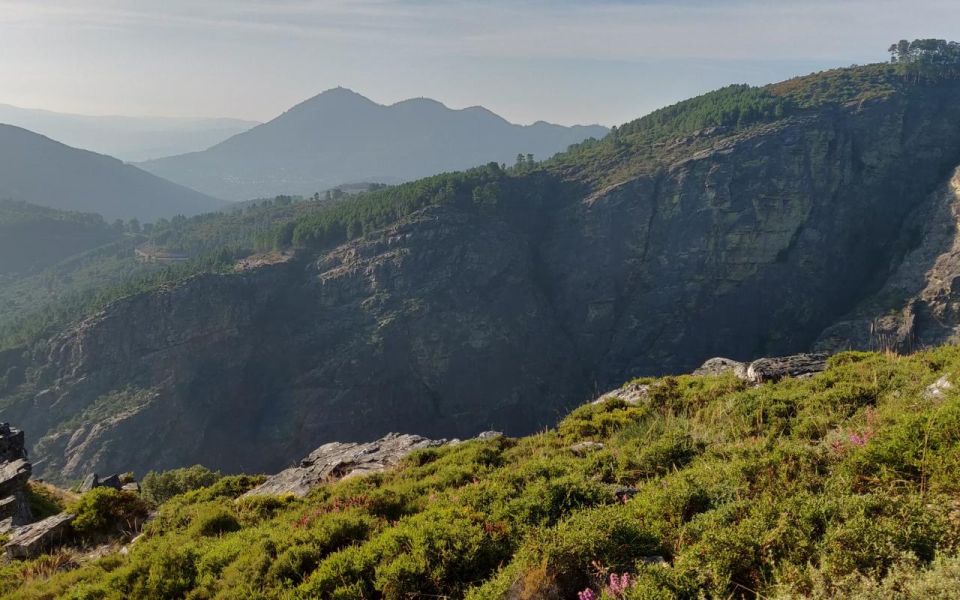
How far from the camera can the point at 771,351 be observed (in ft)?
263

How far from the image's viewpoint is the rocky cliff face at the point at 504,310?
7962 centimetres

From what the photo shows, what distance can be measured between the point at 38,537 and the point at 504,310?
Result: 80782 millimetres


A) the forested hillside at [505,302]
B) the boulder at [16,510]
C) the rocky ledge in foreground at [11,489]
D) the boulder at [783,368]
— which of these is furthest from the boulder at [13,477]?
the forested hillside at [505,302]

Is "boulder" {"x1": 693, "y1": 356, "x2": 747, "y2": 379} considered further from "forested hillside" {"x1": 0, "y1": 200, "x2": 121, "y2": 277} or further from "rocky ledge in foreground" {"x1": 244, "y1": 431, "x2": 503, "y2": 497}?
"forested hillside" {"x1": 0, "y1": 200, "x2": 121, "y2": 277}

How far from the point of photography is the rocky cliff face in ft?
261

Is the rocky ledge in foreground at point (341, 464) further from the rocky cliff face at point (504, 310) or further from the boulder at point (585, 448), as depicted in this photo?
the rocky cliff face at point (504, 310)

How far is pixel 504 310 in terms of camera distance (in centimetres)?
9088

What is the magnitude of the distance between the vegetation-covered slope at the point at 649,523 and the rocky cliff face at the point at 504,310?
228ft

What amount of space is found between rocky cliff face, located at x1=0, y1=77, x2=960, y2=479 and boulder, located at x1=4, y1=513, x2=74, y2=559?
66723mm

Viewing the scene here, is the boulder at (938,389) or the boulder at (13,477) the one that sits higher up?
the boulder at (938,389)

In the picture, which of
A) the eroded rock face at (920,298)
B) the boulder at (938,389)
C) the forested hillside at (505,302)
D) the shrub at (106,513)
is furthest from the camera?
the forested hillside at (505,302)

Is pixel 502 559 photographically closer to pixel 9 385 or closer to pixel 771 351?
pixel 771 351

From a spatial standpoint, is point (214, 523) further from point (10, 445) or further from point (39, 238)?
point (39, 238)

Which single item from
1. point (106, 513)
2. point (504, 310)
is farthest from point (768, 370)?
point (504, 310)
